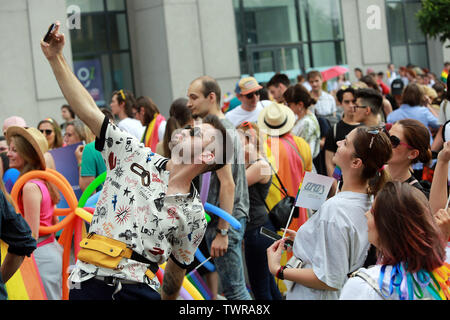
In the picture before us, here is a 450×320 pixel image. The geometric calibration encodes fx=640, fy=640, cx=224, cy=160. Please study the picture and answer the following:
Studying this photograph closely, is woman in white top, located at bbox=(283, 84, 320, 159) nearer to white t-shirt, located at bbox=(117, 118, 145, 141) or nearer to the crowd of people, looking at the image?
the crowd of people

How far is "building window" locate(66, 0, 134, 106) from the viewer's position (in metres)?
18.7

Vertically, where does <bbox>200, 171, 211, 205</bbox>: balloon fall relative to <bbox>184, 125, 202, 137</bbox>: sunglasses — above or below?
below

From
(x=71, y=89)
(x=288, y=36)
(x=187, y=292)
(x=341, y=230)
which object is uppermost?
(x=288, y=36)

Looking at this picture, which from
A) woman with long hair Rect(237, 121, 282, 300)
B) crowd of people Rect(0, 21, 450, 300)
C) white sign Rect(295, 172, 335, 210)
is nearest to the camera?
crowd of people Rect(0, 21, 450, 300)

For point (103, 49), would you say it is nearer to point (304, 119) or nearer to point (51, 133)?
point (51, 133)

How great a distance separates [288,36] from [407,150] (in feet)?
60.0

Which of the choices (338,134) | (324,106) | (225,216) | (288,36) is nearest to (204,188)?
(225,216)

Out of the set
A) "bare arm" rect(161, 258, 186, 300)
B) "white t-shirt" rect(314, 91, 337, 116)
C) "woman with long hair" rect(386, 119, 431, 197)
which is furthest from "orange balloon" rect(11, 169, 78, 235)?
Answer: "white t-shirt" rect(314, 91, 337, 116)

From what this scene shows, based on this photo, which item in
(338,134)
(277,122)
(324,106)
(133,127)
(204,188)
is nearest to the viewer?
(204,188)

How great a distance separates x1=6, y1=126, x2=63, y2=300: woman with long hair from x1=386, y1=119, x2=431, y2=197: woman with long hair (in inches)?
102

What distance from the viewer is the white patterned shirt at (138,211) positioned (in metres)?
3.11

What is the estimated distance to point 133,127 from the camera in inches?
337
